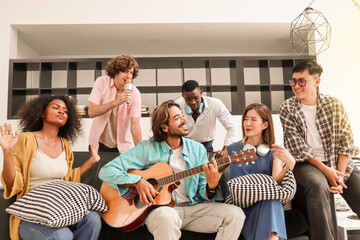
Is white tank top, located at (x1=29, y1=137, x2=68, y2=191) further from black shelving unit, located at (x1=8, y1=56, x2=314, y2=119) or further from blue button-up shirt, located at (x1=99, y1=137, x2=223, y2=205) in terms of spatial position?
black shelving unit, located at (x1=8, y1=56, x2=314, y2=119)

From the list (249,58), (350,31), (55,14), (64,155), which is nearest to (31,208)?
(64,155)

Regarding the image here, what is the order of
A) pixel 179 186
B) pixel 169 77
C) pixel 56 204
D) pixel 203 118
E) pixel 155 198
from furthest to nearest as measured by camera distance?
pixel 169 77
pixel 203 118
pixel 179 186
pixel 155 198
pixel 56 204

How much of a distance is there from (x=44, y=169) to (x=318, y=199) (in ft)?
5.55

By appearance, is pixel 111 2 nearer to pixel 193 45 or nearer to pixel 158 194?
pixel 193 45

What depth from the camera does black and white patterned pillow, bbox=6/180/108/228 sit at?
1640 mm

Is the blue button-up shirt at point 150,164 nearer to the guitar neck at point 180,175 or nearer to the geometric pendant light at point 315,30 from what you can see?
the guitar neck at point 180,175

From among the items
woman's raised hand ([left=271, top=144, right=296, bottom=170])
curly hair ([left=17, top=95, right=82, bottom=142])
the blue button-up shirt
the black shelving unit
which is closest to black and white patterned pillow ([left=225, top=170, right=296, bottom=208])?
woman's raised hand ([left=271, top=144, right=296, bottom=170])

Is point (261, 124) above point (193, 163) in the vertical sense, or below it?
above

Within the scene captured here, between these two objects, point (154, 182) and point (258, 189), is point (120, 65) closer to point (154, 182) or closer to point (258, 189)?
point (154, 182)

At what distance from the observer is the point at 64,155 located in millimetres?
2125

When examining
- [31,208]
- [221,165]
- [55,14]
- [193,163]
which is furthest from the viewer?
[55,14]

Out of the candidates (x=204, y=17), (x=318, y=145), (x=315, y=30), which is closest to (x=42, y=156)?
(x=318, y=145)

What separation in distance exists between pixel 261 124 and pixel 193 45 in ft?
10.1

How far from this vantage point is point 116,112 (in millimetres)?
2705
